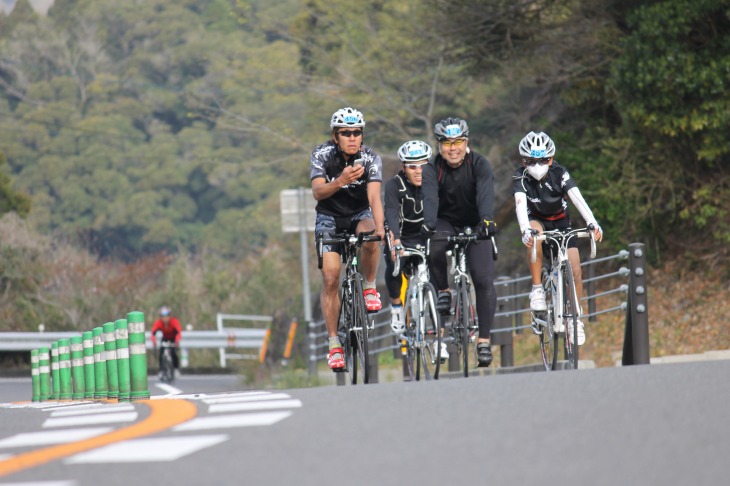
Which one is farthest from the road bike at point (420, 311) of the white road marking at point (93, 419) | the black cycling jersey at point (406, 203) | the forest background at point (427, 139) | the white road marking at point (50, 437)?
the forest background at point (427, 139)

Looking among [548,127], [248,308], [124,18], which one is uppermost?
[124,18]

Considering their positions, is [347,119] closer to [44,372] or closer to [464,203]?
[464,203]

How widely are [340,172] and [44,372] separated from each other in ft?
41.7

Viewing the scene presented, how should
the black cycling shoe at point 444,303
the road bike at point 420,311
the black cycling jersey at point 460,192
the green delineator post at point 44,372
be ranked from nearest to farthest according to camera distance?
the black cycling jersey at point 460,192 → the road bike at point 420,311 → the black cycling shoe at point 444,303 → the green delineator post at point 44,372

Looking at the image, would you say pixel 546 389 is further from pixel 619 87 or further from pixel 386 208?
pixel 619 87

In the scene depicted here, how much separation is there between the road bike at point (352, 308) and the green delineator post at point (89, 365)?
19.8 feet

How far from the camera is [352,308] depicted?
12258 millimetres

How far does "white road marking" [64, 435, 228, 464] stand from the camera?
20.2ft

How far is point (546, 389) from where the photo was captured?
810cm

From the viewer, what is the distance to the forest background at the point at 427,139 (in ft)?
84.2

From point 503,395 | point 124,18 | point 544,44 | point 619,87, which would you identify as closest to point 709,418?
point 503,395

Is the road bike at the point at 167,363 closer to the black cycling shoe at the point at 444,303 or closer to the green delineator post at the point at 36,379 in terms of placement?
the green delineator post at the point at 36,379

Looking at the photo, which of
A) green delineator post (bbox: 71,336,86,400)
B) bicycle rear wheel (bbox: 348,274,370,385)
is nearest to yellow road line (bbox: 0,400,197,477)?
bicycle rear wheel (bbox: 348,274,370,385)

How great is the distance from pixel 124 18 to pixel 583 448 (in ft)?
333
